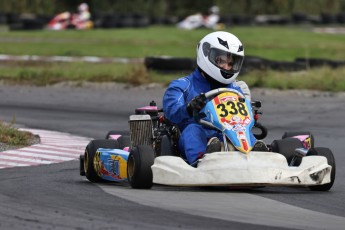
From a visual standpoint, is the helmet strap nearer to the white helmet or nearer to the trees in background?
the white helmet

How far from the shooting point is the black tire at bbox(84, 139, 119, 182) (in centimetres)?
877

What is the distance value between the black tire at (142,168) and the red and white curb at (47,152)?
7.12 feet

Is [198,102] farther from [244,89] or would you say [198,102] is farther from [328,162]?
[328,162]

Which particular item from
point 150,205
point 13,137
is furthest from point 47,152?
point 150,205

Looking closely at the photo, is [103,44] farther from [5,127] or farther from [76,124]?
[5,127]

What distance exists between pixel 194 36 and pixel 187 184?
97.3ft

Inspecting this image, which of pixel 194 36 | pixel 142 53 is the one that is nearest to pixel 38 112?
pixel 142 53

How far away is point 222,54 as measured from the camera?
8586 millimetres

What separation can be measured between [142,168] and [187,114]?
739mm

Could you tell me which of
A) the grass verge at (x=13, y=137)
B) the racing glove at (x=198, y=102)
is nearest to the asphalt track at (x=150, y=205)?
the racing glove at (x=198, y=102)

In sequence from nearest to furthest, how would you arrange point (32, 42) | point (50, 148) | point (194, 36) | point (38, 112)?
1. point (50, 148)
2. point (38, 112)
3. point (32, 42)
4. point (194, 36)

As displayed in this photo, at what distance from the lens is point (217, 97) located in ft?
26.7

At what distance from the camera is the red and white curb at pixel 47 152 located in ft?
33.6

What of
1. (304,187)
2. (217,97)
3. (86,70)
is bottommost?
(86,70)
